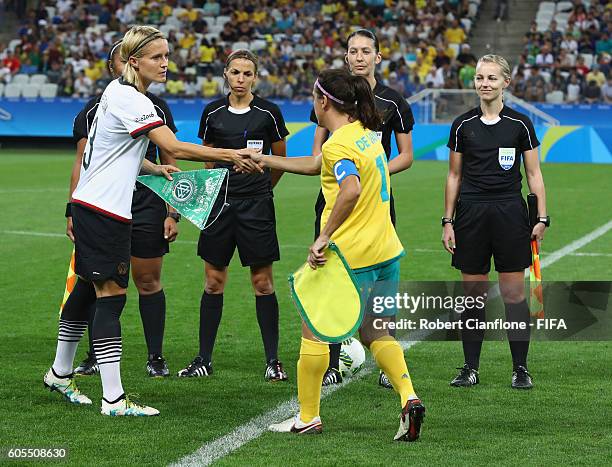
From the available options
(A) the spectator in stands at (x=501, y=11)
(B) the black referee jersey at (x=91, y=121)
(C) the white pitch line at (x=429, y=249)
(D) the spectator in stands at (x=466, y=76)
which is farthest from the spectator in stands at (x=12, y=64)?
(B) the black referee jersey at (x=91, y=121)

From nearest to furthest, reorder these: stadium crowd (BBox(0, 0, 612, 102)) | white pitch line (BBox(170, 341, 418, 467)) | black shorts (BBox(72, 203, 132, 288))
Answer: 1. white pitch line (BBox(170, 341, 418, 467))
2. black shorts (BBox(72, 203, 132, 288))
3. stadium crowd (BBox(0, 0, 612, 102))

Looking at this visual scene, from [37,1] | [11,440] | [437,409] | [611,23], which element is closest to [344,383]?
[437,409]

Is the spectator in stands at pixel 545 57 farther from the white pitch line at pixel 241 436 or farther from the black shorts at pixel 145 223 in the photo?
the white pitch line at pixel 241 436

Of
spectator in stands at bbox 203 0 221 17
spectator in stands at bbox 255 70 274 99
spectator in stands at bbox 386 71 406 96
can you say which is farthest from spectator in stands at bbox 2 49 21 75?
spectator in stands at bbox 386 71 406 96

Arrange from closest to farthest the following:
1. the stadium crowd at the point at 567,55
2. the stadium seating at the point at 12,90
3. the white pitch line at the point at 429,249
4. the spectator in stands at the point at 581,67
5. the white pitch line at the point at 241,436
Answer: the white pitch line at the point at 241,436
the white pitch line at the point at 429,249
the stadium crowd at the point at 567,55
the spectator in stands at the point at 581,67
the stadium seating at the point at 12,90

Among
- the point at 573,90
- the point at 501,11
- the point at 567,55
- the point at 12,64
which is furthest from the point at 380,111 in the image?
the point at 501,11

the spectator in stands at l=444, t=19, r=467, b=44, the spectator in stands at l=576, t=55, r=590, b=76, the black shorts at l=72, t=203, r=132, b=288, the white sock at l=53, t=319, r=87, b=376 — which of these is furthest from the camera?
the spectator in stands at l=444, t=19, r=467, b=44

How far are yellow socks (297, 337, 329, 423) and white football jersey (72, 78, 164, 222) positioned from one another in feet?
4.03

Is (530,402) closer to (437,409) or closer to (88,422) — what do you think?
(437,409)

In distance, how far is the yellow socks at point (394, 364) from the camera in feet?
17.7

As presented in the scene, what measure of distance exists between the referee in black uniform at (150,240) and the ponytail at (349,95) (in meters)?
1.70

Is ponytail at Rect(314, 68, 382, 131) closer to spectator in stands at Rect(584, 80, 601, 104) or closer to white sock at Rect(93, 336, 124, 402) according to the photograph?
white sock at Rect(93, 336, 124, 402)

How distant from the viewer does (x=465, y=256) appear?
6.77 meters

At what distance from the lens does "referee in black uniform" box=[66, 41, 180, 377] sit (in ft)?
22.5
